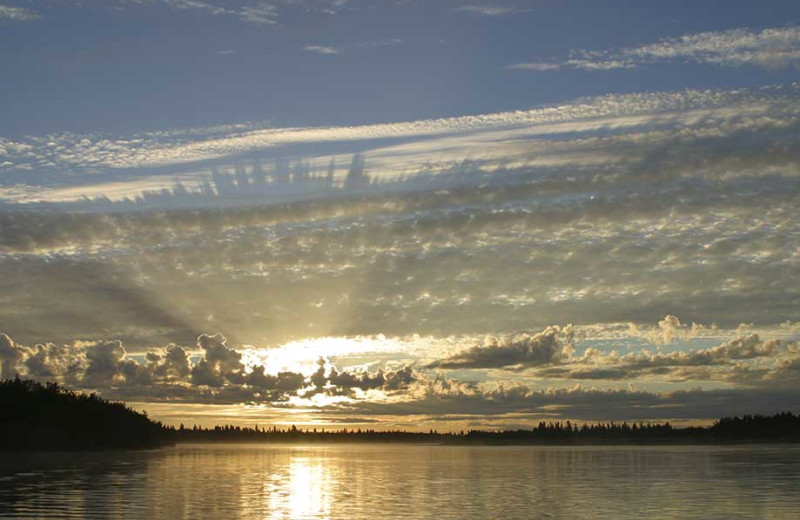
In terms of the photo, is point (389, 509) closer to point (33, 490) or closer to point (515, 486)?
point (515, 486)

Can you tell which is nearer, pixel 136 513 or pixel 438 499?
pixel 136 513

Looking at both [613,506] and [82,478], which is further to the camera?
[82,478]

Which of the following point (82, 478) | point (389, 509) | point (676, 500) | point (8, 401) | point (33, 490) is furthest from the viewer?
point (8, 401)

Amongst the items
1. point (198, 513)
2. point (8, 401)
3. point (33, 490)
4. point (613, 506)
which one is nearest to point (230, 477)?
point (33, 490)

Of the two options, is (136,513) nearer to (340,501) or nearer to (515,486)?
(340,501)

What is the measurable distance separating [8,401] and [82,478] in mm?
102826

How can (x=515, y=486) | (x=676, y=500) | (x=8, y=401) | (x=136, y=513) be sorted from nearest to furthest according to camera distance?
(x=136, y=513) < (x=676, y=500) < (x=515, y=486) < (x=8, y=401)

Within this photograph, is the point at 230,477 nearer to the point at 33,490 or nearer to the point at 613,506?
the point at 33,490

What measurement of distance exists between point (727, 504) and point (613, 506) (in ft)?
28.4

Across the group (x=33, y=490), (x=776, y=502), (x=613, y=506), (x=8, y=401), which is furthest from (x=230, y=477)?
(x=8, y=401)

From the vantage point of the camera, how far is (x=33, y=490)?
72.1m

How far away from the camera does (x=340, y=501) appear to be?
6719 centimetres


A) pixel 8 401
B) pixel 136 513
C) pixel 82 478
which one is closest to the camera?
pixel 136 513

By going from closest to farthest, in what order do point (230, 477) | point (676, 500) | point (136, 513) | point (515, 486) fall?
point (136, 513), point (676, 500), point (515, 486), point (230, 477)
